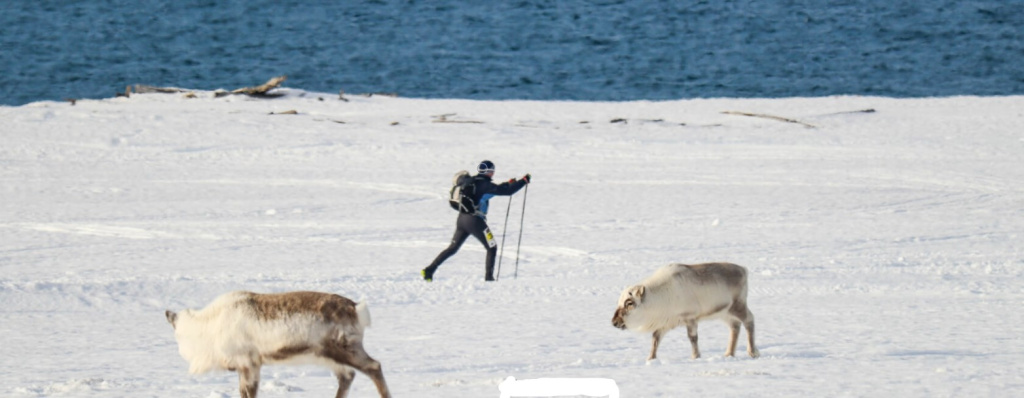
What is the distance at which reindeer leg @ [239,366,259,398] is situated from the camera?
7.17 meters

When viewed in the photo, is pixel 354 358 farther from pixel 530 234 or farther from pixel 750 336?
pixel 530 234

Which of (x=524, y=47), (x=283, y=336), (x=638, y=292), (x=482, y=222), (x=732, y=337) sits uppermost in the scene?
(x=524, y=47)

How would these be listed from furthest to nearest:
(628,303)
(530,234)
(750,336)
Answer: (530,234)
(750,336)
(628,303)

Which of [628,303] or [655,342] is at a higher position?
[628,303]

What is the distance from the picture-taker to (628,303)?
888 cm

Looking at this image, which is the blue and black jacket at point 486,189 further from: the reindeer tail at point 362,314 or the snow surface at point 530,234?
the reindeer tail at point 362,314

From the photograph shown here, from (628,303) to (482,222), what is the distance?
534cm

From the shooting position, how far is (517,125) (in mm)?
27078

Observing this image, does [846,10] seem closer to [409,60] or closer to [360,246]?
[409,60]

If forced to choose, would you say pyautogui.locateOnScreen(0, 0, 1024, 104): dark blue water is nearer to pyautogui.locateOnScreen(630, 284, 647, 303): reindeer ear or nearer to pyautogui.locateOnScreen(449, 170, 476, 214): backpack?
pyautogui.locateOnScreen(449, 170, 476, 214): backpack

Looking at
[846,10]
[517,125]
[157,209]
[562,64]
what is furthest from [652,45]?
[157,209]

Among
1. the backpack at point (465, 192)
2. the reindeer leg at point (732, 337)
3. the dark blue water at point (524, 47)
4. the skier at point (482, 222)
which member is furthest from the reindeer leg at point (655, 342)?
the dark blue water at point (524, 47)

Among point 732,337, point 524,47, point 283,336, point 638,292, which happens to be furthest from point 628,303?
point 524,47

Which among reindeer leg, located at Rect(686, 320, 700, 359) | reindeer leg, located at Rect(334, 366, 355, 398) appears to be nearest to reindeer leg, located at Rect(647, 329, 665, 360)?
reindeer leg, located at Rect(686, 320, 700, 359)
